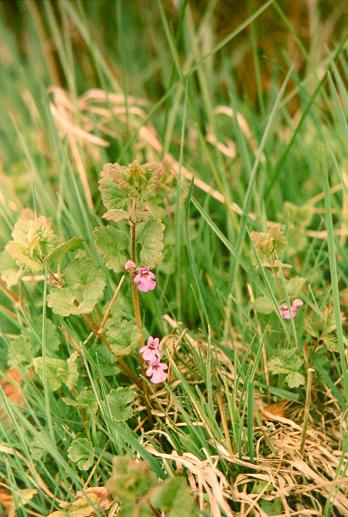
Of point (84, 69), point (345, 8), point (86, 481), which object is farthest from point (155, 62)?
point (86, 481)

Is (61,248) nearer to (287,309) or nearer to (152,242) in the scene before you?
(152,242)

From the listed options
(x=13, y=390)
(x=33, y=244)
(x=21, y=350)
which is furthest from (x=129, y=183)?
(x=13, y=390)

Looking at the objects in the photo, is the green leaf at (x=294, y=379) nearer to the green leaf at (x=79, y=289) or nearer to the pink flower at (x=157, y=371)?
the pink flower at (x=157, y=371)

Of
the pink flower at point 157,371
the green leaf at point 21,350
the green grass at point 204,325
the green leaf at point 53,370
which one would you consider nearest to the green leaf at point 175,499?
the green grass at point 204,325

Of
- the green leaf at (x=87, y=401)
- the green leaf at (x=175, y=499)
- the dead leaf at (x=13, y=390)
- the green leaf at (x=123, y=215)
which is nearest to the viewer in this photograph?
the green leaf at (x=175, y=499)

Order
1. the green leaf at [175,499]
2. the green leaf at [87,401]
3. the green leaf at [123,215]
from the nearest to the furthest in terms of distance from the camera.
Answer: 1. the green leaf at [175,499]
2. the green leaf at [123,215]
3. the green leaf at [87,401]
